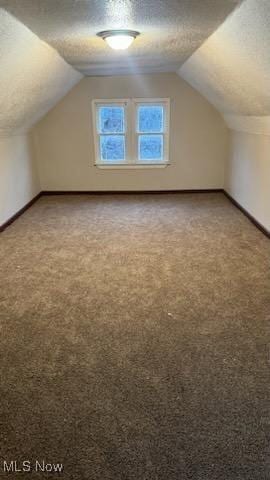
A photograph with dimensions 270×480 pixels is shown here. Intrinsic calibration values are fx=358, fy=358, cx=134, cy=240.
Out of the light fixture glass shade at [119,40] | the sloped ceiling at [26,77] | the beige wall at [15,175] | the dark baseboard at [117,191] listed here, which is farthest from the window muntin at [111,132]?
the light fixture glass shade at [119,40]

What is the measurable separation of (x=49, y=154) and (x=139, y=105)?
163cm

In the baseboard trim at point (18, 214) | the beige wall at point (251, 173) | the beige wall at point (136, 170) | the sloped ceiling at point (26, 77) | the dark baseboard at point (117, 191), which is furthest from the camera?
the dark baseboard at point (117, 191)

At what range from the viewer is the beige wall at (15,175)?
4.40 m

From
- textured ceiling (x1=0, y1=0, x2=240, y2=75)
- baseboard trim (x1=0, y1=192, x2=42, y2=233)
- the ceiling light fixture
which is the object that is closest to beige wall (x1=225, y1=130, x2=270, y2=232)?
textured ceiling (x1=0, y1=0, x2=240, y2=75)

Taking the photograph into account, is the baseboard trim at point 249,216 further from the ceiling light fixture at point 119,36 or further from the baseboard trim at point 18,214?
the baseboard trim at point 18,214

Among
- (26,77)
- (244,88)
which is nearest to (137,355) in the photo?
(244,88)

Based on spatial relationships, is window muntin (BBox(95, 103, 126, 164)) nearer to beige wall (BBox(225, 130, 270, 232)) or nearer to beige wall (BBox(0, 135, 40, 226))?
beige wall (BBox(0, 135, 40, 226))

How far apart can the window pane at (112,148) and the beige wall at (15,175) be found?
3.70 ft

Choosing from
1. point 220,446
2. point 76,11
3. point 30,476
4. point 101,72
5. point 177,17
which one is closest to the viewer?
point 30,476

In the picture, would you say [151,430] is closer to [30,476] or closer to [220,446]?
[220,446]

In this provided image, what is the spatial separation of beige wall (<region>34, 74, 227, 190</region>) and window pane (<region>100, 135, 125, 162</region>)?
0.19 meters

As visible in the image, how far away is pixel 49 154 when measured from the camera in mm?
5777

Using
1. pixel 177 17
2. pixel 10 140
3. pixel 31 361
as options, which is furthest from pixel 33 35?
pixel 31 361

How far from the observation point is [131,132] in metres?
5.62
